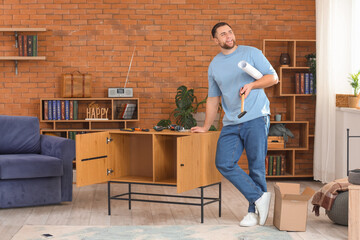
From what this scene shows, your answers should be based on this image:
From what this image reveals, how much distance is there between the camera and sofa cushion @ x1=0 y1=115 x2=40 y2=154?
533 cm

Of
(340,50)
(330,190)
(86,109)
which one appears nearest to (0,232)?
(330,190)

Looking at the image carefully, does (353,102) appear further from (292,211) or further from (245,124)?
(292,211)

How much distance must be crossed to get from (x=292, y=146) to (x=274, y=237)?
3276 mm

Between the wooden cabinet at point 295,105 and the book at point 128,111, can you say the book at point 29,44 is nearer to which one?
the book at point 128,111

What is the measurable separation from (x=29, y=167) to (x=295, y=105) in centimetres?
369

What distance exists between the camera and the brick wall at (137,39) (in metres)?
6.83

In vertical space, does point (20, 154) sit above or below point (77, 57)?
below

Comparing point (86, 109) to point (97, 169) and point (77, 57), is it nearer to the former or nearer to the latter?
point (77, 57)

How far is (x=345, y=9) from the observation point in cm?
616

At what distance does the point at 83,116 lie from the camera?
6898 millimetres

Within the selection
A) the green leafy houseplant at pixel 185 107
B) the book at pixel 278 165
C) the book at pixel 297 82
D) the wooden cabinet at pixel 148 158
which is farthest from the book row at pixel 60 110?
the book at pixel 297 82

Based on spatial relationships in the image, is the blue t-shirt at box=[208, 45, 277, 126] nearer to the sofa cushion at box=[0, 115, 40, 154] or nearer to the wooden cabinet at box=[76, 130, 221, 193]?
the wooden cabinet at box=[76, 130, 221, 193]

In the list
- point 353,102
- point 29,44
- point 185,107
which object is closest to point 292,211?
point 353,102

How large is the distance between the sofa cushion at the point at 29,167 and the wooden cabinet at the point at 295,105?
123 inches
